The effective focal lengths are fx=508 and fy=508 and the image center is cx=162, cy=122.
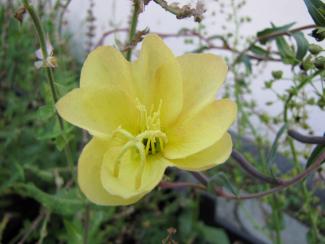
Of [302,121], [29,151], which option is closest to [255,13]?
[302,121]

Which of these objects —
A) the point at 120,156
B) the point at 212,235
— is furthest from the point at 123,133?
the point at 212,235

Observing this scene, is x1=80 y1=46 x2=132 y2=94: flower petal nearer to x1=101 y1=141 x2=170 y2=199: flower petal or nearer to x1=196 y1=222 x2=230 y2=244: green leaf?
x1=101 y1=141 x2=170 y2=199: flower petal

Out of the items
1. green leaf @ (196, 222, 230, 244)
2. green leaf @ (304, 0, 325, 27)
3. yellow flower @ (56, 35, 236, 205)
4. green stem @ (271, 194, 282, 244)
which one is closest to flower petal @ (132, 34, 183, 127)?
yellow flower @ (56, 35, 236, 205)

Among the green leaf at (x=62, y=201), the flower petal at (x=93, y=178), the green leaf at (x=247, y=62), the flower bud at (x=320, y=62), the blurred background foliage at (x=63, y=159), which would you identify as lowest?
the blurred background foliage at (x=63, y=159)

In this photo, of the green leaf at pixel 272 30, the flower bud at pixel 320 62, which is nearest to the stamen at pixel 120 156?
the flower bud at pixel 320 62

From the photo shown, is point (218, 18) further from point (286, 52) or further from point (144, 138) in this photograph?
point (144, 138)

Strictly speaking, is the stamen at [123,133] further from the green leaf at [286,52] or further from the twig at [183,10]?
the green leaf at [286,52]
